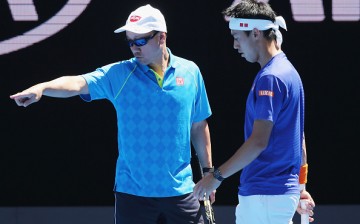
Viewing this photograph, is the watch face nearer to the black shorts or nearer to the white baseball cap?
the black shorts

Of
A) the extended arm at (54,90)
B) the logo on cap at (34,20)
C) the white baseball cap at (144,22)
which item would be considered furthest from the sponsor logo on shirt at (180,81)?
the logo on cap at (34,20)

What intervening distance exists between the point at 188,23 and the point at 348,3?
1124 mm

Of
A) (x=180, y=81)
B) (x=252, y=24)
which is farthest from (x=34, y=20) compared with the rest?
(x=252, y=24)

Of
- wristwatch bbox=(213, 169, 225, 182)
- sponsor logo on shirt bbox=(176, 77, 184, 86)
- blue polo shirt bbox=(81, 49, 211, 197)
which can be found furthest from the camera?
sponsor logo on shirt bbox=(176, 77, 184, 86)

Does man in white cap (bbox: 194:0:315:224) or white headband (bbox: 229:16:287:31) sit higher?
white headband (bbox: 229:16:287:31)

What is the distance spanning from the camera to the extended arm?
14.9ft

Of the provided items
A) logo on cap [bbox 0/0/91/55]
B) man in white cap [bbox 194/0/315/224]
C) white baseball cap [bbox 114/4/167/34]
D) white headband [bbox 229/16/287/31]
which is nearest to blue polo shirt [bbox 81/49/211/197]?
white baseball cap [bbox 114/4/167/34]

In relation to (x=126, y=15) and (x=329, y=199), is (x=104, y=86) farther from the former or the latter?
(x=329, y=199)

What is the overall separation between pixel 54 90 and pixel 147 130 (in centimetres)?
56

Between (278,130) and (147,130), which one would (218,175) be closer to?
(278,130)

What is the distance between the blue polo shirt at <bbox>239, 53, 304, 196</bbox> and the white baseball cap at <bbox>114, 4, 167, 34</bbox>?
841mm

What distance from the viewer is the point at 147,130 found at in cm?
505

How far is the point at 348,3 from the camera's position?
21.5ft

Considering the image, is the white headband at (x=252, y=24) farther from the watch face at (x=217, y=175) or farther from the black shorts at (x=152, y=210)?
the black shorts at (x=152, y=210)
